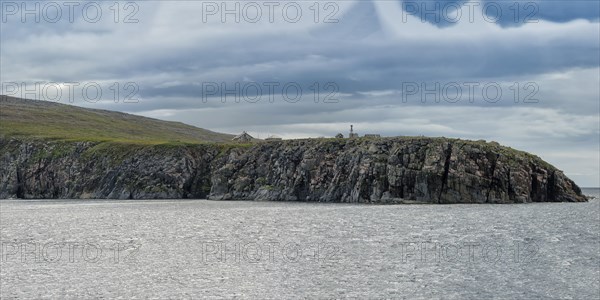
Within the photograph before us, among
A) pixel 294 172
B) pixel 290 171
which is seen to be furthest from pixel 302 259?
pixel 290 171

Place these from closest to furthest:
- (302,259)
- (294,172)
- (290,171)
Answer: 1. (302,259)
2. (294,172)
3. (290,171)

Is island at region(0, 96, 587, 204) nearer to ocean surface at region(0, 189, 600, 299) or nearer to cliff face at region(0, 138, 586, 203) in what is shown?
cliff face at region(0, 138, 586, 203)

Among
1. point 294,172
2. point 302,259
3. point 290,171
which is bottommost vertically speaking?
point 302,259

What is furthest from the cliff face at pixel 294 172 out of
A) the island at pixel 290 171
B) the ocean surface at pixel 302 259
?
the ocean surface at pixel 302 259

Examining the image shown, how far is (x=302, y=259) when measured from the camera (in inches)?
1572

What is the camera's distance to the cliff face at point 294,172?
351ft

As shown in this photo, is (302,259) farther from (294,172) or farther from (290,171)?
(290,171)

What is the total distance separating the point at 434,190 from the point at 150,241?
67.4 metres

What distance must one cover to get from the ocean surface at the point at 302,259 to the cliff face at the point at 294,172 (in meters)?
42.0

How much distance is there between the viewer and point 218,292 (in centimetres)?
3023

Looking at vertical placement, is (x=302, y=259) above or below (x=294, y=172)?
below

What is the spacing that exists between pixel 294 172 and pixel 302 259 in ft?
266

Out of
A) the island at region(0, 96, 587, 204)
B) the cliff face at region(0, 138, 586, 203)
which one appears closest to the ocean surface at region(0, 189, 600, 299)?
the island at region(0, 96, 587, 204)

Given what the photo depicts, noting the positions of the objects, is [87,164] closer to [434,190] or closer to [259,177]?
[259,177]
